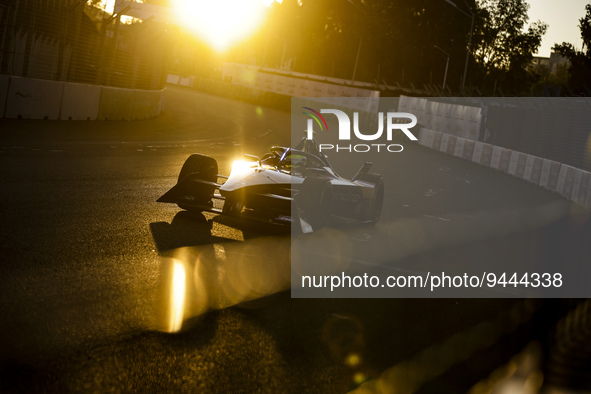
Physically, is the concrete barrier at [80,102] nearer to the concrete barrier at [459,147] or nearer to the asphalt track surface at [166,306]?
the asphalt track surface at [166,306]

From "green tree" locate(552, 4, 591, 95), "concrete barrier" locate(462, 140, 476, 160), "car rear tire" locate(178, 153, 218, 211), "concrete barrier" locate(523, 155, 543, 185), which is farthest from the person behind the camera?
"green tree" locate(552, 4, 591, 95)

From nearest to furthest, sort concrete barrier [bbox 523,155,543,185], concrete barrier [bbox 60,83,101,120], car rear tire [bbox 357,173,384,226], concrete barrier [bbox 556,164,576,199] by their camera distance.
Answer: car rear tire [bbox 357,173,384,226] → concrete barrier [bbox 556,164,576,199] → concrete barrier [bbox 60,83,101,120] → concrete barrier [bbox 523,155,543,185]

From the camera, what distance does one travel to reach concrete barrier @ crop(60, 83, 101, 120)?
24062 mm

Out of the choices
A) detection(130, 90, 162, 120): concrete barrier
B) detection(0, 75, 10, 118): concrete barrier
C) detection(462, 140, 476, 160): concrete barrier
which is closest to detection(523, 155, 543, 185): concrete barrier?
detection(462, 140, 476, 160): concrete barrier

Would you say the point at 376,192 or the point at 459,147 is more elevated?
the point at 459,147

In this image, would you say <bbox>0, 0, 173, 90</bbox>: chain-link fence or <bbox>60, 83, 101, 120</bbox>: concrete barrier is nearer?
<bbox>60, 83, 101, 120</bbox>: concrete barrier

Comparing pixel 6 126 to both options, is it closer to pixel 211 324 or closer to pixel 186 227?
pixel 186 227

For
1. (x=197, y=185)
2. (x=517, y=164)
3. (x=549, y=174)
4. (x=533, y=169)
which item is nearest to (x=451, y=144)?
(x=517, y=164)

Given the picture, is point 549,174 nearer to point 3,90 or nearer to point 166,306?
point 3,90

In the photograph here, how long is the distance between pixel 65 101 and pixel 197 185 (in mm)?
14918

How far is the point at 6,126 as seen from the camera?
1975 centimetres

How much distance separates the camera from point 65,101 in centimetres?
2405

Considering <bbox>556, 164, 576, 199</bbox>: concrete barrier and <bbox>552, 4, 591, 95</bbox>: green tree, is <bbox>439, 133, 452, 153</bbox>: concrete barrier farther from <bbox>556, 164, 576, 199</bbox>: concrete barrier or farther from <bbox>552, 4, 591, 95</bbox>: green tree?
<bbox>552, 4, 591, 95</bbox>: green tree

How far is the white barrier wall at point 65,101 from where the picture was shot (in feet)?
71.0
